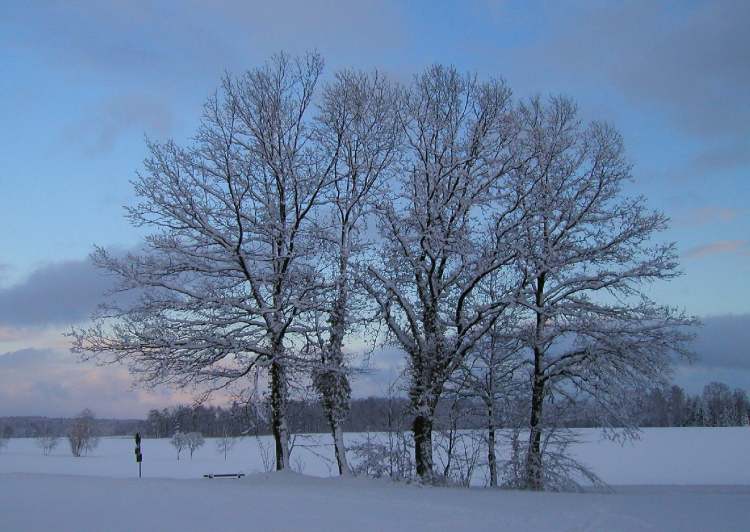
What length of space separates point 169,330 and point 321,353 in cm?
369

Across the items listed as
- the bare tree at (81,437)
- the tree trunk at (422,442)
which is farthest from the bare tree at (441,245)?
the bare tree at (81,437)

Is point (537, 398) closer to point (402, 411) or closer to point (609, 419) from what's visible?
point (609, 419)

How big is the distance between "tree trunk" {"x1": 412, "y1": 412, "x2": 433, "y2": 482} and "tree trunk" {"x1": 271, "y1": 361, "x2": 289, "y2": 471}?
324 centimetres

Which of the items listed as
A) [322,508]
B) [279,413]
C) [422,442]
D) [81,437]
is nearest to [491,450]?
[422,442]

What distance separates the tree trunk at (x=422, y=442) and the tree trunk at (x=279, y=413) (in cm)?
324

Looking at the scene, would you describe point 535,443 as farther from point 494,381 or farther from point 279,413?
point 279,413

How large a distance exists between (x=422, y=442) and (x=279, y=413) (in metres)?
3.64

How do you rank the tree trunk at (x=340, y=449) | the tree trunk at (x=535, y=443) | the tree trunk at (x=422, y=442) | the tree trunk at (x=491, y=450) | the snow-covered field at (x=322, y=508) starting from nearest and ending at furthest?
the snow-covered field at (x=322, y=508)
the tree trunk at (x=422, y=442)
the tree trunk at (x=340, y=449)
the tree trunk at (x=535, y=443)
the tree trunk at (x=491, y=450)

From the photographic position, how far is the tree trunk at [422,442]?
16.8 metres

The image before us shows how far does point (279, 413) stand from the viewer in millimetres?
16922

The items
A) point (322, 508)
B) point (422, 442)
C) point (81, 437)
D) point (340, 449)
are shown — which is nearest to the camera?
point (322, 508)

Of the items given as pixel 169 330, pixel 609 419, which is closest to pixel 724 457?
pixel 609 419

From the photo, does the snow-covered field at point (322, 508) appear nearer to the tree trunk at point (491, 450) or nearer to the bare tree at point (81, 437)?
the tree trunk at point (491, 450)

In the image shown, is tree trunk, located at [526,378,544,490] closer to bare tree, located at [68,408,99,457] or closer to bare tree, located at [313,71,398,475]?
bare tree, located at [313,71,398,475]
